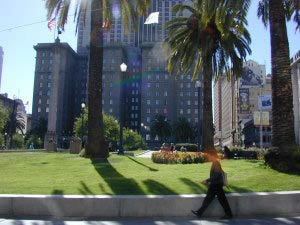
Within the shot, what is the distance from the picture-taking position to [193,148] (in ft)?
159

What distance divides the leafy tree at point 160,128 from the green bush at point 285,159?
124387 mm

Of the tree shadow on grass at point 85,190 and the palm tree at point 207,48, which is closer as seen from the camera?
the tree shadow on grass at point 85,190

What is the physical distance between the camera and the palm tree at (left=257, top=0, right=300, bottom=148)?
15.0m

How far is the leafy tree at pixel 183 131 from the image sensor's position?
13900 centimetres

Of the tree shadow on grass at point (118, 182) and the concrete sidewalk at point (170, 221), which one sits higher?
the tree shadow on grass at point (118, 182)

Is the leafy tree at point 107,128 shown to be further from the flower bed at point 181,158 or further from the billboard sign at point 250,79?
the billboard sign at point 250,79

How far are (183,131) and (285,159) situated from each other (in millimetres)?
124985

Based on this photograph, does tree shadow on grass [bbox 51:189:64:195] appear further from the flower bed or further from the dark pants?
the flower bed

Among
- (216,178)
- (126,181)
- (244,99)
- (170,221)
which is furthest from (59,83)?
(170,221)

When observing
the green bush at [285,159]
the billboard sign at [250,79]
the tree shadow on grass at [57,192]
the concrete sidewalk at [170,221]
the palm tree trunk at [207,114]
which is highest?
the billboard sign at [250,79]

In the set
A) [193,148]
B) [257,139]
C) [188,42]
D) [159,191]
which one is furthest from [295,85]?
[159,191]

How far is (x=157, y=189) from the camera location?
458 inches

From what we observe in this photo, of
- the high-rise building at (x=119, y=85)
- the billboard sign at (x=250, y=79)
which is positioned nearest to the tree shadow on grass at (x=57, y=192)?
the high-rise building at (x=119, y=85)

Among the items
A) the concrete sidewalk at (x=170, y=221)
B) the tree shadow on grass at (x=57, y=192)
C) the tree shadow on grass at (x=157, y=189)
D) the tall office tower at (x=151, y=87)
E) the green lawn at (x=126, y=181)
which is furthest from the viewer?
the tall office tower at (x=151, y=87)
